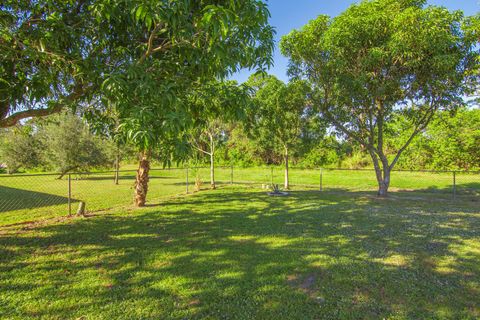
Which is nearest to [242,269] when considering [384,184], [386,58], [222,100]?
[222,100]

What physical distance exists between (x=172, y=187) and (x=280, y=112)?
306 inches

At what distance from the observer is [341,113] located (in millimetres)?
10758

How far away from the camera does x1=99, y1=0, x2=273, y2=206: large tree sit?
2.59 m

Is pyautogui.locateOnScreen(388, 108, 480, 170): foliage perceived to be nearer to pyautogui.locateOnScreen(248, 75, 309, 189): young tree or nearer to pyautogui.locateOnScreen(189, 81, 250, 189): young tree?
pyautogui.locateOnScreen(248, 75, 309, 189): young tree

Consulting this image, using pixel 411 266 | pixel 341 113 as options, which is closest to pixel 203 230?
pixel 411 266

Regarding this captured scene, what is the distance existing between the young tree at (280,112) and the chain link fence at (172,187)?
2614 mm

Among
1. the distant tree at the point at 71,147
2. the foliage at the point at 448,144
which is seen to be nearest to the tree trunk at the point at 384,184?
the foliage at the point at 448,144

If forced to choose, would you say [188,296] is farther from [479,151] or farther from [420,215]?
[479,151]

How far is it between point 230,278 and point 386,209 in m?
6.80

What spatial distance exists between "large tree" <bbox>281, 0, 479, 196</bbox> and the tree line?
4 cm

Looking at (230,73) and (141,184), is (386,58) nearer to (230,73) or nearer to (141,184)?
(230,73)

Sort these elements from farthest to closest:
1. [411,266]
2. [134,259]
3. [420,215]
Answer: [420,215]
[134,259]
[411,266]

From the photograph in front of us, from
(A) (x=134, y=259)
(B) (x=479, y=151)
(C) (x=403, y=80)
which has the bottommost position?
(A) (x=134, y=259)

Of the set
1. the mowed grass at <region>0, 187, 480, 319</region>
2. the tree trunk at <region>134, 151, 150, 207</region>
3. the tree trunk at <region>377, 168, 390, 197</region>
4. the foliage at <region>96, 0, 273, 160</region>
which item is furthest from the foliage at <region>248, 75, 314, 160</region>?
the foliage at <region>96, 0, 273, 160</region>
